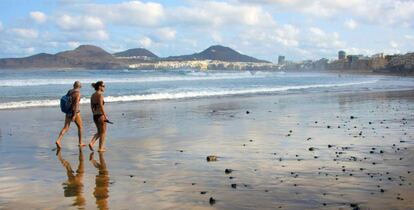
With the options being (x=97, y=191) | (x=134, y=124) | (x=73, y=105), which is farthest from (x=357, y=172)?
(x=134, y=124)

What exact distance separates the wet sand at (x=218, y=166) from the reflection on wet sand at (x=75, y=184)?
16 millimetres

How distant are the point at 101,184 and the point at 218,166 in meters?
2.27

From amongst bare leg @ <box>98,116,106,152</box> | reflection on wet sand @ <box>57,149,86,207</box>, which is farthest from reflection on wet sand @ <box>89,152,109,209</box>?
bare leg @ <box>98,116,106,152</box>

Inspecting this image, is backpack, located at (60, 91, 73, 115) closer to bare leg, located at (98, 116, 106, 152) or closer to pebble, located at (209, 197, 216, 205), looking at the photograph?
bare leg, located at (98, 116, 106, 152)

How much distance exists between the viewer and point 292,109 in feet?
74.2

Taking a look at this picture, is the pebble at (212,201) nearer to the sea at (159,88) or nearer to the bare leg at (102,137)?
the bare leg at (102,137)

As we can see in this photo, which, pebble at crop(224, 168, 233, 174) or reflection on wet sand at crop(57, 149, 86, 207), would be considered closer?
reflection on wet sand at crop(57, 149, 86, 207)

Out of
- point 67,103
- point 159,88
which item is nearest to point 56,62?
point 159,88

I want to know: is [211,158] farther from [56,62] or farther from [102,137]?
[56,62]

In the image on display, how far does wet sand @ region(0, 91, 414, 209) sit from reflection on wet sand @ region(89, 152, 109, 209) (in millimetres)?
19

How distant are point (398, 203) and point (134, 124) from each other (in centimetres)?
1172

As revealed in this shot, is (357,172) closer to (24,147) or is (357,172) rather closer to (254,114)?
(24,147)

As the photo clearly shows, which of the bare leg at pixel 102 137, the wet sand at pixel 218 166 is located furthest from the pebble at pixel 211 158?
the bare leg at pixel 102 137

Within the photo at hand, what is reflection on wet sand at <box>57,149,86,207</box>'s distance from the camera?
732 centimetres
